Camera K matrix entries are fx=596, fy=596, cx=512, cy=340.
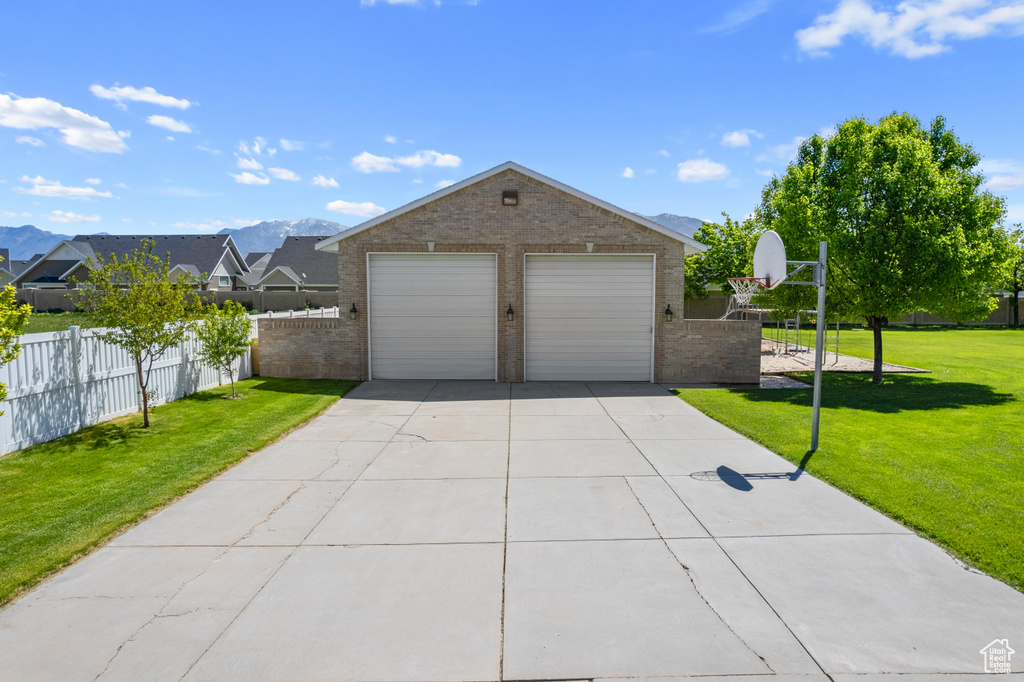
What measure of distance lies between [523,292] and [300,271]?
36.1 metres

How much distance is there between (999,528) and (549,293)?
10.5 meters

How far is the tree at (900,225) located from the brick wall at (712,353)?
2.89m

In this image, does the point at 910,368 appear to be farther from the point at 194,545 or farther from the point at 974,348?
the point at 194,545

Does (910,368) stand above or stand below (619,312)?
below

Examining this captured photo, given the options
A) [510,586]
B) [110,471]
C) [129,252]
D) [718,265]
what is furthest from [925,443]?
[129,252]

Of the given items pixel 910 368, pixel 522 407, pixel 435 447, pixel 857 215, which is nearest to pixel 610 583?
pixel 435 447

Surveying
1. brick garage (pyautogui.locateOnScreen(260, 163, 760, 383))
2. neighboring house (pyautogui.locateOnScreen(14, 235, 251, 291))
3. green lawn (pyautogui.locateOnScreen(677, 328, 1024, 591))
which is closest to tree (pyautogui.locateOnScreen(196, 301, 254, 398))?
brick garage (pyautogui.locateOnScreen(260, 163, 760, 383))

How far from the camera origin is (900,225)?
14.3 metres

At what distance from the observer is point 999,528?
5586mm

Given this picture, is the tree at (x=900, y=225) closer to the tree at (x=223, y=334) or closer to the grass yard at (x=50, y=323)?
the tree at (x=223, y=334)

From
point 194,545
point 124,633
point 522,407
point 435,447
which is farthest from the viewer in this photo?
point 522,407

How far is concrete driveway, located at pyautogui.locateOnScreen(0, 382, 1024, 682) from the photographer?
372 centimetres

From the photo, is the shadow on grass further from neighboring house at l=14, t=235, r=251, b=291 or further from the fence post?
neighboring house at l=14, t=235, r=251, b=291

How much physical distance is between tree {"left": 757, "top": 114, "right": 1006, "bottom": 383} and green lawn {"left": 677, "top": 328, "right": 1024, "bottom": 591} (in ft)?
7.39
